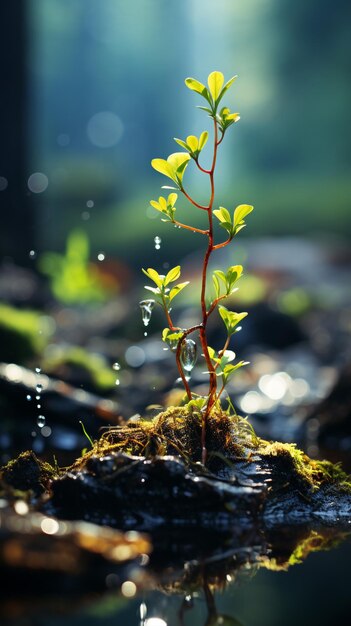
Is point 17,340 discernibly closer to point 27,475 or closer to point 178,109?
point 27,475

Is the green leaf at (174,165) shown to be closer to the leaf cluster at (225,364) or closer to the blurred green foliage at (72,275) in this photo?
the leaf cluster at (225,364)

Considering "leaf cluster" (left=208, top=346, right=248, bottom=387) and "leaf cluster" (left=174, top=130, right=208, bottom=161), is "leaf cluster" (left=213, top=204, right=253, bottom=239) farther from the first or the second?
"leaf cluster" (left=208, top=346, right=248, bottom=387)

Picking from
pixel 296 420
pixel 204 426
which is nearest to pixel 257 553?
pixel 204 426

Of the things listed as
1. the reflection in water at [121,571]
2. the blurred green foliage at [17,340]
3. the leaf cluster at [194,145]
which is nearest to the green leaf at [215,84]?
the leaf cluster at [194,145]

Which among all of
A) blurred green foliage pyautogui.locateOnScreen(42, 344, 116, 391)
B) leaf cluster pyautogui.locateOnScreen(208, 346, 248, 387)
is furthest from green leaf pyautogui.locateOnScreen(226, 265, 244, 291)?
blurred green foliage pyautogui.locateOnScreen(42, 344, 116, 391)

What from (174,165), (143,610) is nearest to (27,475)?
(143,610)

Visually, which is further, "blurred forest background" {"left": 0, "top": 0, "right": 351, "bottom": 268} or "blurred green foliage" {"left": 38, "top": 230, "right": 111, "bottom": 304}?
"blurred forest background" {"left": 0, "top": 0, "right": 351, "bottom": 268}

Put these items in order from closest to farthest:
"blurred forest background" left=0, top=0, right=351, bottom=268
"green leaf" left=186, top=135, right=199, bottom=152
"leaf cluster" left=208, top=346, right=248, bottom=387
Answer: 1. "green leaf" left=186, top=135, right=199, bottom=152
2. "leaf cluster" left=208, top=346, right=248, bottom=387
3. "blurred forest background" left=0, top=0, right=351, bottom=268
